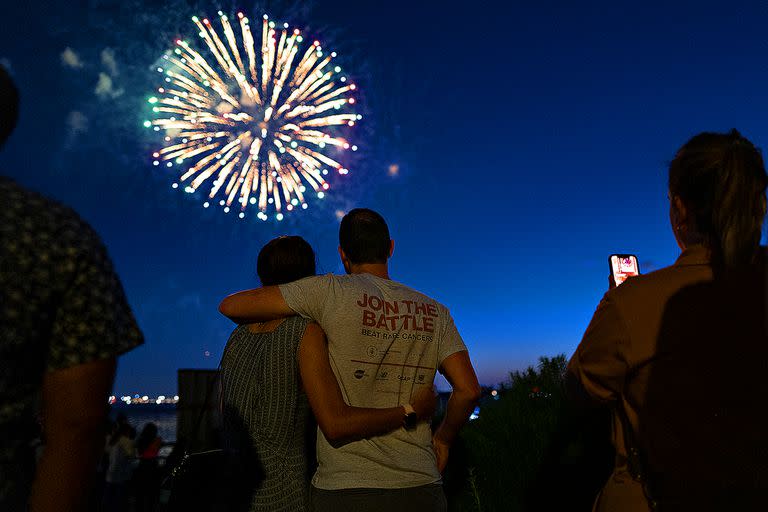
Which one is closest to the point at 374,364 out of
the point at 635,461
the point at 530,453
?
the point at 635,461

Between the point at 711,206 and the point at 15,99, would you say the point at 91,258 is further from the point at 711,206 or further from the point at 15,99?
the point at 711,206

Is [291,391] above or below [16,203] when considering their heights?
below

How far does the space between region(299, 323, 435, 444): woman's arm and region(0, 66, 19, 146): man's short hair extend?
1.45 meters

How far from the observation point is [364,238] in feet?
10.1

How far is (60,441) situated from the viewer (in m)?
1.44

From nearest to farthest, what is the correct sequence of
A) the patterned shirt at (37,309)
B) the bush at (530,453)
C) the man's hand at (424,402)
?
1. the patterned shirt at (37,309)
2. the man's hand at (424,402)
3. the bush at (530,453)

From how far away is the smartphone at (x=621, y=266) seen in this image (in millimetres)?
5564

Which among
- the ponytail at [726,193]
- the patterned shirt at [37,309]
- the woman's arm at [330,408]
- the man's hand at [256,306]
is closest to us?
the patterned shirt at [37,309]

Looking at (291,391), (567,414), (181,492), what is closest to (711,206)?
(291,391)

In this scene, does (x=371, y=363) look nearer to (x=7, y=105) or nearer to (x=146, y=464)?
(x=7, y=105)

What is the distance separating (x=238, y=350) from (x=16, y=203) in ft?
5.01

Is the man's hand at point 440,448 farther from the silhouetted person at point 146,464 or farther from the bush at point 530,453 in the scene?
the silhouetted person at point 146,464

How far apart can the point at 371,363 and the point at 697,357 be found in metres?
1.39

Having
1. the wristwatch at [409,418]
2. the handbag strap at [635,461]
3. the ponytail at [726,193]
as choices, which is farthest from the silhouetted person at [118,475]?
the ponytail at [726,193]
